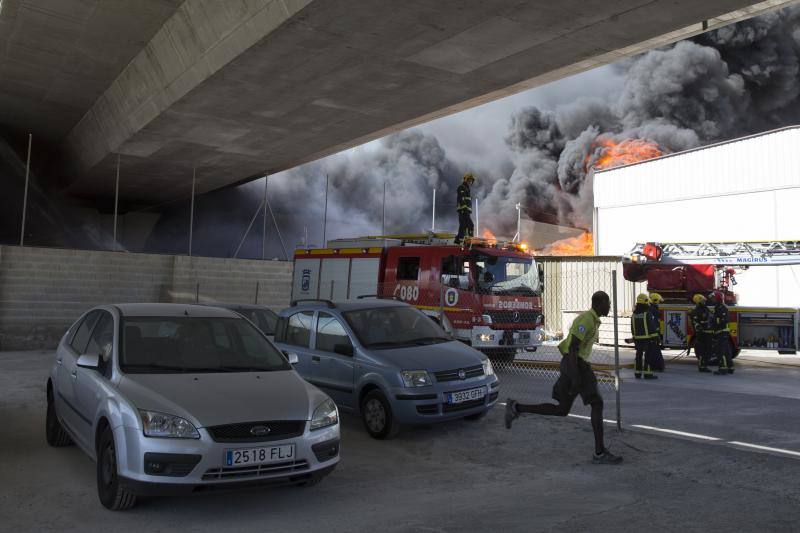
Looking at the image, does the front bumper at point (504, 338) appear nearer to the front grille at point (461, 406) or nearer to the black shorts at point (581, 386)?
the front grille at point (461, 406)

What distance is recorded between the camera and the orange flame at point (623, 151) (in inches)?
2258

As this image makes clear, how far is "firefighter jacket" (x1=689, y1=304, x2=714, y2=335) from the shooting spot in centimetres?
1310

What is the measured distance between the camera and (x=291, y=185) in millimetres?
41719

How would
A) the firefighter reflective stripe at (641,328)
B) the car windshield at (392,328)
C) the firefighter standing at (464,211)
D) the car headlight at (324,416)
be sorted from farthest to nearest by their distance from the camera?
the firefighter standing at (464,211) → the firefighter reflective stripe at (641,328) → the car windshield at (392,328) → the car headlight at (324,416)

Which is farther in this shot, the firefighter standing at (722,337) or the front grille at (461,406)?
the firefighter standing at (722,337)

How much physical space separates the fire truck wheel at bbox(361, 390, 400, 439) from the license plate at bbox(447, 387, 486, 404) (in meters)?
0.68

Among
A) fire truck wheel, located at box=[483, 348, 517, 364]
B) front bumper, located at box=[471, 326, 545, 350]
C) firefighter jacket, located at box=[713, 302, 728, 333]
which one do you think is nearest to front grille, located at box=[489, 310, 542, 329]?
front bumper, located at box=[471, 326, 545, 350]

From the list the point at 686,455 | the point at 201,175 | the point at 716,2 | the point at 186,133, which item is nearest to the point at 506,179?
the point at 201,175

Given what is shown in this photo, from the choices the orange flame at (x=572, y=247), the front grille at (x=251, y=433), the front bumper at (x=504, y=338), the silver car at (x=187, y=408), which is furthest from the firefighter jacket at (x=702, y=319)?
the orange flame at (x=572, y=247)

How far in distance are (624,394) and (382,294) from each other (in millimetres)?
5650

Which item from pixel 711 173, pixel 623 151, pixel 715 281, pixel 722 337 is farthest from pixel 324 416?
pixel 623 151

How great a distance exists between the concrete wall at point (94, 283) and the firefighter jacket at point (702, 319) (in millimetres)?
13092

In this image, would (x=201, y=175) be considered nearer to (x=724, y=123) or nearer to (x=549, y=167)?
(x=549, y=167)

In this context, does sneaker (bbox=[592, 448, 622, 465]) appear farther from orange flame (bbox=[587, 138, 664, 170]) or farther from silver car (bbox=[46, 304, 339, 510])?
orange flame (bbox=[587, 138, 664, 170])
